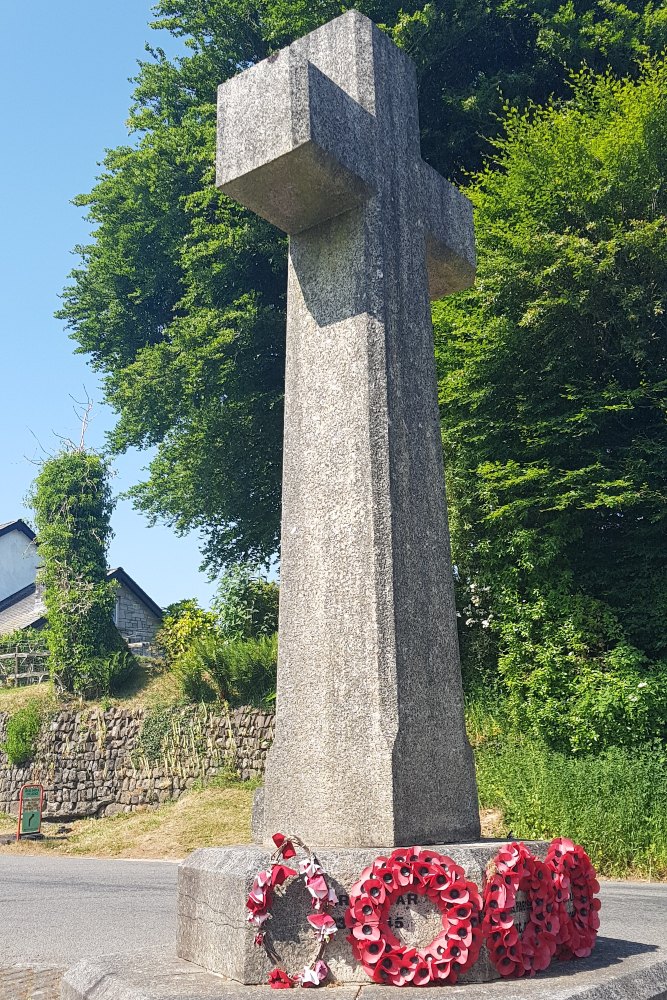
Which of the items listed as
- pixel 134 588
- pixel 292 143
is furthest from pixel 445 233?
pixel 134 588

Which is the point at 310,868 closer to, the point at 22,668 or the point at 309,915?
the point at 309,915

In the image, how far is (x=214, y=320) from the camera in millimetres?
19953

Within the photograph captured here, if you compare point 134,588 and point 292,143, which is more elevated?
point 134,588

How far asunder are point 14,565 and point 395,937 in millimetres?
44125

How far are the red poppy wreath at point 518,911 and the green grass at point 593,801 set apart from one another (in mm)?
7236

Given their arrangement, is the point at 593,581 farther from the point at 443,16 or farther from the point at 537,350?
the point at 443,16

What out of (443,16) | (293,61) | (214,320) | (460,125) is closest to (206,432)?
(214,320)

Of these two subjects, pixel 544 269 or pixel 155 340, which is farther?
pixel 155 340

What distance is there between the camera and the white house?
35088 millimetres

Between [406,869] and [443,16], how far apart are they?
19.3m

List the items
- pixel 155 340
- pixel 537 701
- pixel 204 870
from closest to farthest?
pixel 204 870
pixel 537 701
pixel 155 340

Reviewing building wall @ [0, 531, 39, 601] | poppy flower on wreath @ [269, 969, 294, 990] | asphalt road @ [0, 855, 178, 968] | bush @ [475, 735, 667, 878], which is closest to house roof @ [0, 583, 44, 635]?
building wall @ [0, 531, 39, 601]

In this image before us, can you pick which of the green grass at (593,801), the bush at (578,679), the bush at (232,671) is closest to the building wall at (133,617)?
the bush at (232,671)

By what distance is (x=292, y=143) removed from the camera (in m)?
3.41
